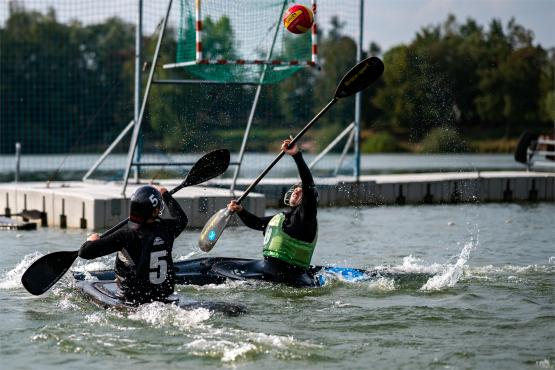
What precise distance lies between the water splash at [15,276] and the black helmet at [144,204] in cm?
234

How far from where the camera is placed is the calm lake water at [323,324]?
6730 mm

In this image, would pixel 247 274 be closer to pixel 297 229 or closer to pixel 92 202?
pixel 297 229

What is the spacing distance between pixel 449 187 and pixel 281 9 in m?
5.95

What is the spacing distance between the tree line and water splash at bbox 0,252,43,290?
468 cm

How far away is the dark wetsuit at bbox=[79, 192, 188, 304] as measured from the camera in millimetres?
7496

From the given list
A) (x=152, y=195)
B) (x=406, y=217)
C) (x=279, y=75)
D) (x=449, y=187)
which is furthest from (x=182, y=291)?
(x=449, y=187)

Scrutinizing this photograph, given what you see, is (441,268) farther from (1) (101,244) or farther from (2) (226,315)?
(1) (101,244)

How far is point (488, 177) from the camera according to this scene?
19672mm

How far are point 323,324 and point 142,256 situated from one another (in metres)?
1.41

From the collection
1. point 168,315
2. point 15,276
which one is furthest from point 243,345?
point 15,276

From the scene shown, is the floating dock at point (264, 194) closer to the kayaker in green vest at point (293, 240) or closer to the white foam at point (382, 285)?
the kayaker in green vest at point (293, 240)

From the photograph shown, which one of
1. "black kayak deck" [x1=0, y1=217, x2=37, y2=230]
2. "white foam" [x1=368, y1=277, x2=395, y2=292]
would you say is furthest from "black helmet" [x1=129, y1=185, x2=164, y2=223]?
"black kayak deck" [x1=0, y1=217, x2=37, y2=230]

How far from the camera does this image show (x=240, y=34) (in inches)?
555

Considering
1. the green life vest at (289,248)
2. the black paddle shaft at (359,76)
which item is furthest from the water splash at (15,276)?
the green life vest at (289,248)
